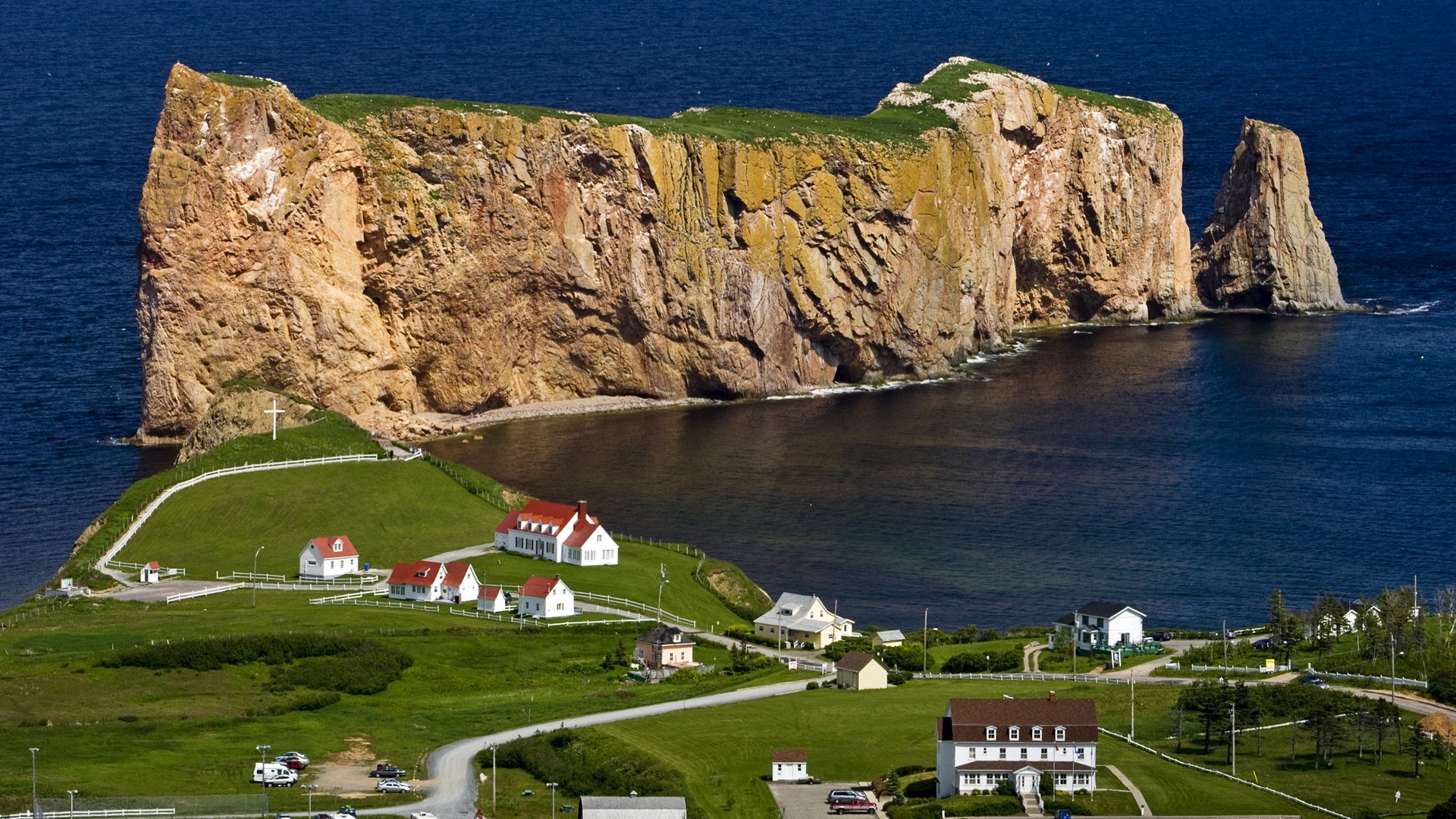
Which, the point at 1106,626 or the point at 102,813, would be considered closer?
the point at 102,813

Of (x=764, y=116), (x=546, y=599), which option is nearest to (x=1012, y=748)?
(x=546, y=599)

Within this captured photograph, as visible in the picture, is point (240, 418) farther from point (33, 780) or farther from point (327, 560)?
point (33, 780)

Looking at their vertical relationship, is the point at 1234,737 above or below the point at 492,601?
below

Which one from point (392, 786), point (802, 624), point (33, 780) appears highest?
point (802, 624)

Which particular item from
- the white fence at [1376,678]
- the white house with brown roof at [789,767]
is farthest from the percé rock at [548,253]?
the white house with brown roof at [789,767]

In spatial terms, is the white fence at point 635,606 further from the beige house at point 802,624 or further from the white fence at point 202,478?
the white fence at point 202,478

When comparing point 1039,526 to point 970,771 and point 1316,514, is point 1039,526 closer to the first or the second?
point 1316,514
